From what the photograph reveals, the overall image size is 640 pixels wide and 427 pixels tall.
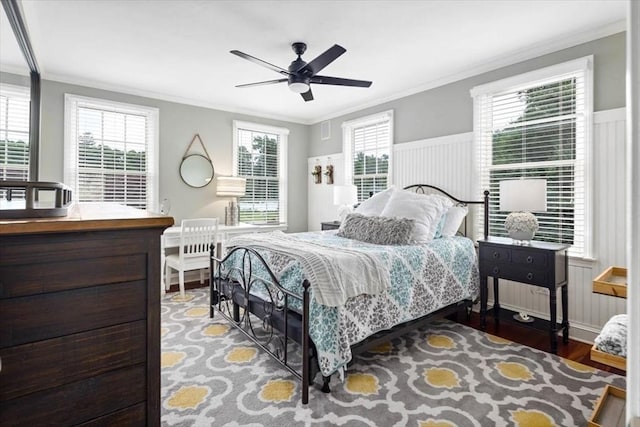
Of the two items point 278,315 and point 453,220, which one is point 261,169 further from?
point 278,315

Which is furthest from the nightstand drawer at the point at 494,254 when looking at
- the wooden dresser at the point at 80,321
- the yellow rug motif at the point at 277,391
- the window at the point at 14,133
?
the window at the point at 14,133

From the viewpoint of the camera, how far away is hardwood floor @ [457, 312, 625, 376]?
2.55 m

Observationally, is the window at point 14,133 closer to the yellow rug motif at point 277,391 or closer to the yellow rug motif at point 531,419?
the yellow rug motif at point 277,391

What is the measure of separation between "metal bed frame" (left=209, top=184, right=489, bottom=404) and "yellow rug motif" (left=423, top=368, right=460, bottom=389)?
33 centimetres

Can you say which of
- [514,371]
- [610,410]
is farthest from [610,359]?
[514,371]

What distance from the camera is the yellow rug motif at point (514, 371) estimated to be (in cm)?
225

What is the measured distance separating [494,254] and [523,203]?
1.70ft

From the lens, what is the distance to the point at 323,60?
263 centimetres

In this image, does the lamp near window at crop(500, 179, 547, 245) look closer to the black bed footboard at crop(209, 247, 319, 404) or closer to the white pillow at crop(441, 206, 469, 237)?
the white pillow at crop(441, 206, 469, 237)

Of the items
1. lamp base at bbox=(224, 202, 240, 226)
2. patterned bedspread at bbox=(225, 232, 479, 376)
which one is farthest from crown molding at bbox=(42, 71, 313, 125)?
patterned bedspread at bbox=(225, 232, 479, 376)

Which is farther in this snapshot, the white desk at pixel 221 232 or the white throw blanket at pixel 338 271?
the white desk at pixel 221 232

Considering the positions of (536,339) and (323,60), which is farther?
(536,339)

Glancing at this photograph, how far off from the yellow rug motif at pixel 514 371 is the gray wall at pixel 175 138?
4.14 metres

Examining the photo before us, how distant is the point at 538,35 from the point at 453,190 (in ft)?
5.40
